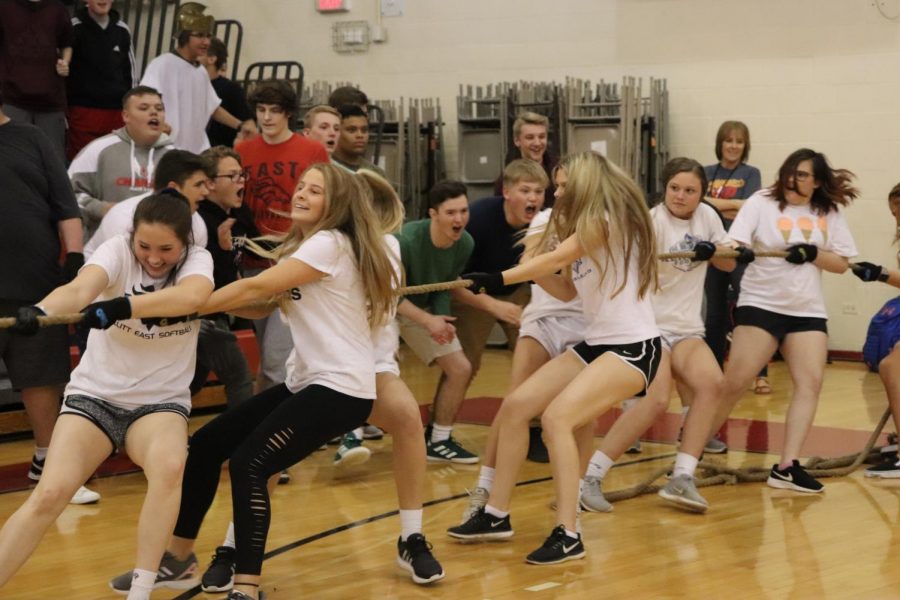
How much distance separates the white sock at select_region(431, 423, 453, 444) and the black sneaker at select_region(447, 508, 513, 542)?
5.66ft

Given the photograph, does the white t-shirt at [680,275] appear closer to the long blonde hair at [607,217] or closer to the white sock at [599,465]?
the white sock at [599,465]

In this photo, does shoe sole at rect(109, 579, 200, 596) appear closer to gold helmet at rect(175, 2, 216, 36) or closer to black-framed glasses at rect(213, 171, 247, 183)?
black-framed glasses at rect(213, 171, 247, 183)

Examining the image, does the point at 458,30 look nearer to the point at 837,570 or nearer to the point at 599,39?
the point at 599,39

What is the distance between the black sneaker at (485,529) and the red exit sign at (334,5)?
793 cm

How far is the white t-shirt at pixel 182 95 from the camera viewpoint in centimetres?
826

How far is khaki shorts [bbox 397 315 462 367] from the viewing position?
6.65m

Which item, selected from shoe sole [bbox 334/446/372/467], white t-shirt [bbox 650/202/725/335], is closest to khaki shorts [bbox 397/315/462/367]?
shoe sole [bbox 334/446/372/467]

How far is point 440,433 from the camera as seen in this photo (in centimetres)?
675

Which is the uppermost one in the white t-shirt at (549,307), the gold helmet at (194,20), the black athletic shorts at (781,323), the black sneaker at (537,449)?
the gold helmet at (194,20)

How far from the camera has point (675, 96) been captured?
1069 centimetres

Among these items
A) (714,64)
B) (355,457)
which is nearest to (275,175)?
(355,457)

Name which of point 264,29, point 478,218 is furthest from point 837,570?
point 264,29

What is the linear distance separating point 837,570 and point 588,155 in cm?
183

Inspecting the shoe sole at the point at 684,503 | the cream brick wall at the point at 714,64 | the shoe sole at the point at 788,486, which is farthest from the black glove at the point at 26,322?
the cream brick wall at the point at 714,64
